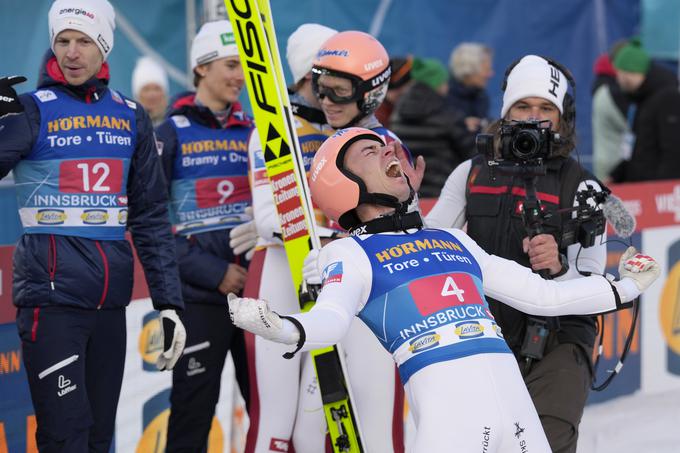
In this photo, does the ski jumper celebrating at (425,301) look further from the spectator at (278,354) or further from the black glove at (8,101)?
the black glove at (8,101)

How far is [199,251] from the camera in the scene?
534cm

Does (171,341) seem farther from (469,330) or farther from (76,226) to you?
(469,330)

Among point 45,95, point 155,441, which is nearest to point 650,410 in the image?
point 155,441

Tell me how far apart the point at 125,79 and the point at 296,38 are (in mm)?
4355

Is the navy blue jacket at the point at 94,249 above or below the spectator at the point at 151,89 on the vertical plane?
below

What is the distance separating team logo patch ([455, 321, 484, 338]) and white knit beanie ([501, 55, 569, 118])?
128cm

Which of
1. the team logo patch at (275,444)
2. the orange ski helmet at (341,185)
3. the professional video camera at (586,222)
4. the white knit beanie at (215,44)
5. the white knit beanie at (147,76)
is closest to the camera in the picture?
the orange ski helmet at (341,185)

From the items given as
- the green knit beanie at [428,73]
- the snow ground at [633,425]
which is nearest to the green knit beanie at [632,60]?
the green knit beanie at [428,73]

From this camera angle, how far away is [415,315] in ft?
11.8

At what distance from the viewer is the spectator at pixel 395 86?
8.73 meters

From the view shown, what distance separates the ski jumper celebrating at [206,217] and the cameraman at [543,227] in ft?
3.76

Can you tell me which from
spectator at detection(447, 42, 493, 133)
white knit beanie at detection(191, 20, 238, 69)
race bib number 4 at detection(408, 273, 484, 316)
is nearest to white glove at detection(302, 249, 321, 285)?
race bib number 4 at detection(408, 273, 484, 316)

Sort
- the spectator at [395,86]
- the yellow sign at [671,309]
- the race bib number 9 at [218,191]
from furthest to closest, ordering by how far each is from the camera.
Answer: the spectator at [395,86]
the yellow sign at [671,309]
the race bib number 9 at [218,191]

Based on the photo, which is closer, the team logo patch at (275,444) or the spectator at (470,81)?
the team logo patch at (275,444)
